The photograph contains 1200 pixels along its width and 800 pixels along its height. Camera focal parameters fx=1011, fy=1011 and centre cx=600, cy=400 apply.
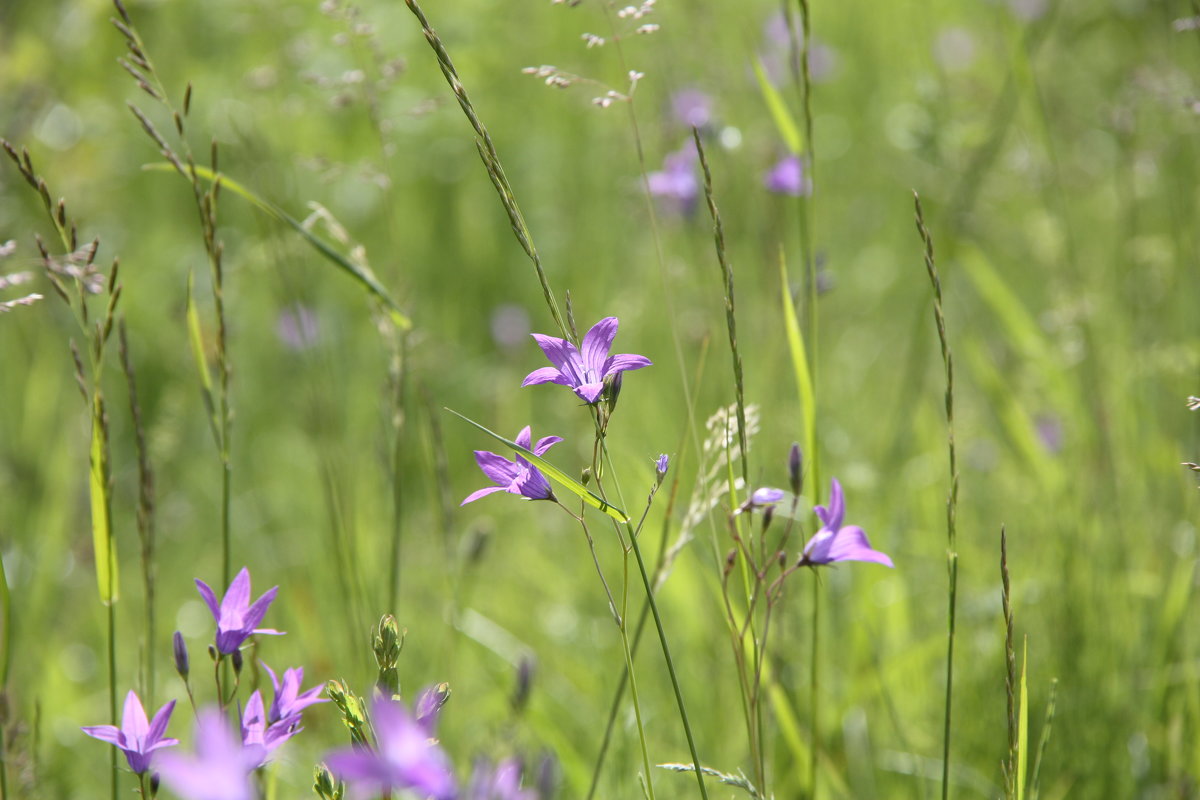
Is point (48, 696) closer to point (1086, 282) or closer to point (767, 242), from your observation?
point (767, 242)

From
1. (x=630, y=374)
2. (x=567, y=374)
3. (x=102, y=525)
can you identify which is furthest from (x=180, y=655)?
(x=630, y=374)

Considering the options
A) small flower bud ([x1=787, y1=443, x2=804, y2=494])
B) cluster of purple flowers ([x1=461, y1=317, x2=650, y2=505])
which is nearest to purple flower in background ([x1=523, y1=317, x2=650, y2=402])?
cluster of purple flowers ([x1=461, y1=317, x2=650, y2=505])

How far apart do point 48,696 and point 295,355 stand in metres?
1.48

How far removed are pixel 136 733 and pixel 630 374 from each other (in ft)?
10.2

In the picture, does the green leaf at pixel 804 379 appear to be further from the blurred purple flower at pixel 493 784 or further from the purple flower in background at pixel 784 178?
the purple flower in background at pixel 784 178

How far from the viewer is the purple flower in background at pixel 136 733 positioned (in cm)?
109

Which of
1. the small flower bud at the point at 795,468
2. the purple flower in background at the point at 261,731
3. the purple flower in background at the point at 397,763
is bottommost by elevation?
the purple flower in background at the point at 261,731

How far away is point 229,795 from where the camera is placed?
0.62 meters

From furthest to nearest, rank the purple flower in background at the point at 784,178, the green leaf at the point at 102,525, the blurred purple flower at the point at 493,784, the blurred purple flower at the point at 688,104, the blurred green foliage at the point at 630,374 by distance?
1. the blurred purple flower at the point at 688,104
2. the purple flower in background at the point at 784,178
3. the blurred green foliage at the point at 630,374
4. the green leaf at the point at 102,525
5. the blurred purple flower at the point at 493,784

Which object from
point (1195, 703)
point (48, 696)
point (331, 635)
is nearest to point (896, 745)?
point (1195, 703)

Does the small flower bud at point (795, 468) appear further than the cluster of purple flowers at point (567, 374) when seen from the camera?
Yes

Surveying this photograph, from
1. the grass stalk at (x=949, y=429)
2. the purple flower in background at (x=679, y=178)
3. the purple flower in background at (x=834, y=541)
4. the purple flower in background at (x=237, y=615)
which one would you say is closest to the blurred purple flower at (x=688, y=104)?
the purple flower in background at (x=679, y=178)

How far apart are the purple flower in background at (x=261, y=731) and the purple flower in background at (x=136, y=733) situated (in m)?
0.08

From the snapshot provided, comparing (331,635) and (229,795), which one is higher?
(229,795)
